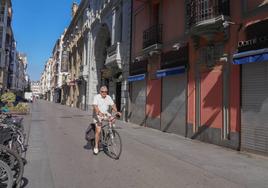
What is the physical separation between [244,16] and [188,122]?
4863mm

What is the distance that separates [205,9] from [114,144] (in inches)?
252

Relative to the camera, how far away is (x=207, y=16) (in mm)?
11969

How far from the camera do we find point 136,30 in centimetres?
2042

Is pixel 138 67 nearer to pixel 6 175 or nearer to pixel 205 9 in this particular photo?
pixel 205 9

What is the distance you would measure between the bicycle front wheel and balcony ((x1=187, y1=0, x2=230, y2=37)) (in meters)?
5.34

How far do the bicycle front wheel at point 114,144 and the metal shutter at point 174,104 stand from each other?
19.0ft

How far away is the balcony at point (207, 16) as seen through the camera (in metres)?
11.2

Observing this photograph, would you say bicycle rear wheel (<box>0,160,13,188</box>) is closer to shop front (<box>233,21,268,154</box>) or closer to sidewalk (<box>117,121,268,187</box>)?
sidewalk (<box>117,121,268,187</box>)

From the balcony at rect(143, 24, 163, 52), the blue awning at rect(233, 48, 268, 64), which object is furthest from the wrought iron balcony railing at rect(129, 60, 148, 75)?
the blue awning at rect(233, 48, 268, 64)

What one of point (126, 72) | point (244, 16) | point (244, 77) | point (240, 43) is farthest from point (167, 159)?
point (126, 72)

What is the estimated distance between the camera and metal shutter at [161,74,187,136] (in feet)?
46.3

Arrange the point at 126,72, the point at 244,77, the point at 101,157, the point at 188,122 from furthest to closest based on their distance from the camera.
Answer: the point at 126,72 < the point at 188,122 < the point at 244,77 < the point at 101,157

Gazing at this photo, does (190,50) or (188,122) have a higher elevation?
(190,50)

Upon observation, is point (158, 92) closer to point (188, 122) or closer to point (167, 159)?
point (188, 122)
